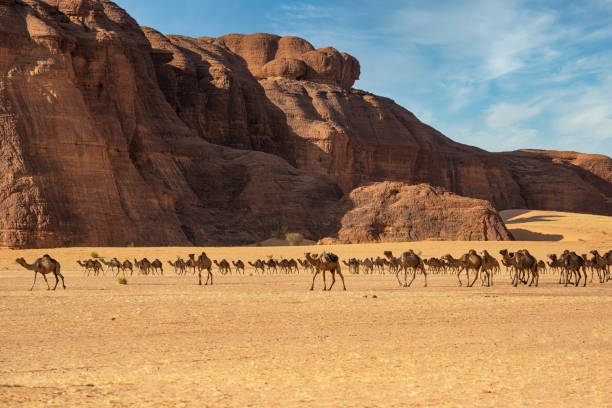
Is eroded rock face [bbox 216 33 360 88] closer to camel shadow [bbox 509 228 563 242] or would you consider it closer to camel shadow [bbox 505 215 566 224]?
camel shadow [bbox 505 215 566 224]

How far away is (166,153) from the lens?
7050cm

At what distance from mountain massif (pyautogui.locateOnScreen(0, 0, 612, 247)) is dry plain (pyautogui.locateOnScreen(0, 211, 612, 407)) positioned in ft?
119

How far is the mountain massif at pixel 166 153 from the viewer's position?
54.3 m

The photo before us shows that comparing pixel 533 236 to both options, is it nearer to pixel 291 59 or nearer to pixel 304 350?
pixel 291 59

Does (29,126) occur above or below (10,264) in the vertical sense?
above

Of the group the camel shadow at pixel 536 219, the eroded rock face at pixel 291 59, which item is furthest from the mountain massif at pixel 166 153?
the camel shadow at pixel 536 219

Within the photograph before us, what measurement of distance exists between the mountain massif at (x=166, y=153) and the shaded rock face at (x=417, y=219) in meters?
0.12

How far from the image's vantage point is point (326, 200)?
234 ft

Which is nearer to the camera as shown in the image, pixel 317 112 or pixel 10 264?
pixel 10 264

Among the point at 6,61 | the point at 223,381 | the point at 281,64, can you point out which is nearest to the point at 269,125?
the point at 281,64

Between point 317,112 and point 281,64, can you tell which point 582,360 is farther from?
point 281,64

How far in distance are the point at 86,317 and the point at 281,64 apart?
353 ft

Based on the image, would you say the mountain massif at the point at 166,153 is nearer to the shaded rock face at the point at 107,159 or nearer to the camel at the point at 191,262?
the shaded rock face at the point at 107,159

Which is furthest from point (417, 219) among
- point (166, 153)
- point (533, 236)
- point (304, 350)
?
point (304, 350)
